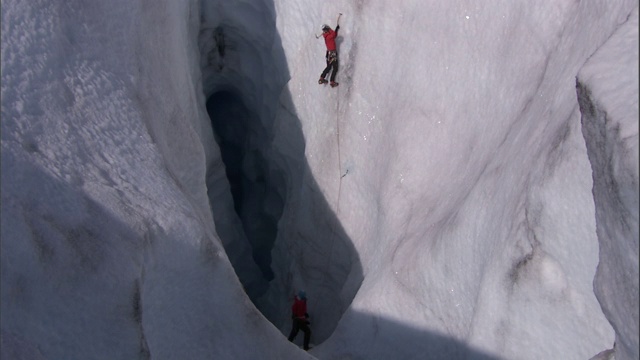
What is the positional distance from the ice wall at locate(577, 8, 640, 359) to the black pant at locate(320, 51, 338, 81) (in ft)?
9.33

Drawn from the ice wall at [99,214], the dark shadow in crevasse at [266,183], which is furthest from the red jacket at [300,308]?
the ice wall at [99,214]

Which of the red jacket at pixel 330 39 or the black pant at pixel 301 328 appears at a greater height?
the red jacket at pixel 330 39

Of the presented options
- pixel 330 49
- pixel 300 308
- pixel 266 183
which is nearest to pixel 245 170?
pixel 266 183

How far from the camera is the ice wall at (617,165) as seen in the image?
1957mm

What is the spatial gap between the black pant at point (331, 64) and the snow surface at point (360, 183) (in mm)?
94

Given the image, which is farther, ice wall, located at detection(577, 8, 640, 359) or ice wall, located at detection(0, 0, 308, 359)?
ice wall, located at detection(0, 0, 308, 359)

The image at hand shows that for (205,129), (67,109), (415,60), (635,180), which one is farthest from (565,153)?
(205,129)

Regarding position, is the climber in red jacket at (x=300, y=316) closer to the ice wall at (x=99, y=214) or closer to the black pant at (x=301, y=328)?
the black pant at (x=301, y=328)

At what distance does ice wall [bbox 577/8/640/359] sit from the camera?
196cm

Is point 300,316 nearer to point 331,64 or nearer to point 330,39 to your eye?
point 331,64

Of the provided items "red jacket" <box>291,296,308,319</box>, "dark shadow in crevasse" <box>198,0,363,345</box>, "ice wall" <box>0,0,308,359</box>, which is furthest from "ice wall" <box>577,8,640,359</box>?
"red jacket" <box>291,296,308,319</box>

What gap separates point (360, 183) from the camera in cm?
498

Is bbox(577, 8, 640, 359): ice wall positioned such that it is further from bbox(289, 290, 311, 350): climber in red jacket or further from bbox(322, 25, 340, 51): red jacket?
bbox(289, 290, 311, 350): climber in red jacket

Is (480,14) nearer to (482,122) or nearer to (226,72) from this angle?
(482,122)
